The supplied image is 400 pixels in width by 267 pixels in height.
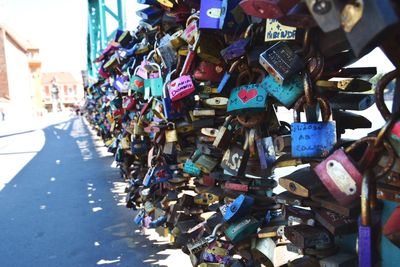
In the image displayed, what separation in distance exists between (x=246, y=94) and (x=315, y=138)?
1.09ft

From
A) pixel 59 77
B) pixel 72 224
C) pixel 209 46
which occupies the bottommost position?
pixel 72 224

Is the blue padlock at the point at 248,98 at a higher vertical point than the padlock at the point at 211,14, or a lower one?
lower

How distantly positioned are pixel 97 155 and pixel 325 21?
7.19m

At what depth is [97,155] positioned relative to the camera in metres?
7.24

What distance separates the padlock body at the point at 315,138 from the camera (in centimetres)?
85

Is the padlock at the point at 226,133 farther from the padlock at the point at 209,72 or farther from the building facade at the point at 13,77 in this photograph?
the building facade at the point at 13,77

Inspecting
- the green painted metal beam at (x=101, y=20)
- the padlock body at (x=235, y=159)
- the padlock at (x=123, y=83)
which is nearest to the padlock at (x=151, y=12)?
the padlock at (x=123, y=83)

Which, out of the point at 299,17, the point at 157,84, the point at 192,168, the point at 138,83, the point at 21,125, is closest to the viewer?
the point at 299,17

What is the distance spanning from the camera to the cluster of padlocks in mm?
703

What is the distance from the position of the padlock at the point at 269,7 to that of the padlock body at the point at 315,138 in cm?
32

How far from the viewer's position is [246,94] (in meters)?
1.12

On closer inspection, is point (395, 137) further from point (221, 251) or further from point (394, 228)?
point (221, 251)

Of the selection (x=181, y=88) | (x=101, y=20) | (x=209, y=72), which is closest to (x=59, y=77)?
(x=101, y=20)

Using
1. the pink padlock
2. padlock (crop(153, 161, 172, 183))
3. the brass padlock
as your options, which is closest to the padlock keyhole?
the pink padlock
